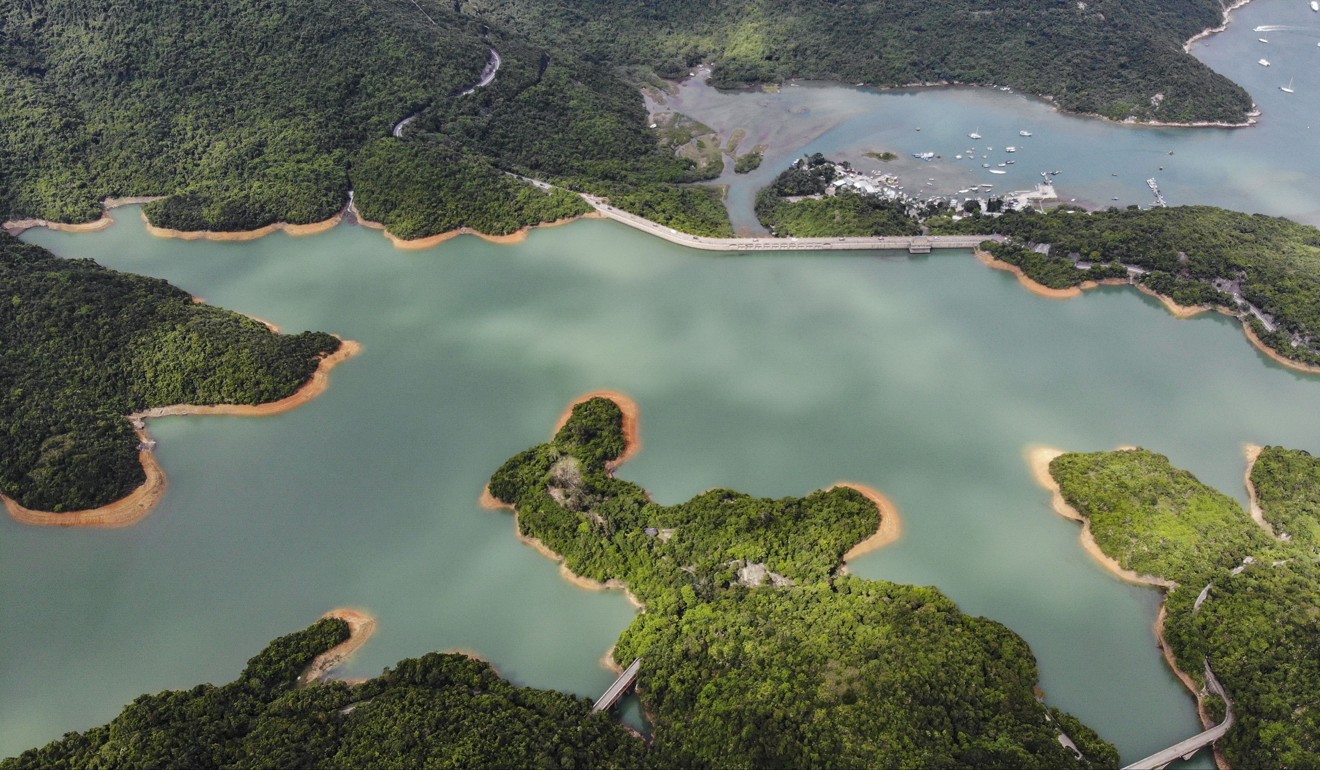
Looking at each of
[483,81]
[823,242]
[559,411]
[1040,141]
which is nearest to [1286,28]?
[1040,141]

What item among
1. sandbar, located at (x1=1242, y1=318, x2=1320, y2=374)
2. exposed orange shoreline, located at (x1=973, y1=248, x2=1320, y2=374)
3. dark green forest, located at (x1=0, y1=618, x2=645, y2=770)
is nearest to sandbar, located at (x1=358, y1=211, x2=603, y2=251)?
exposed orange shoreline, located at (x1=973, y1=248, x2=1320, y2=374)

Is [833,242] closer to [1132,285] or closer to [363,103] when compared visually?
[1132,285]

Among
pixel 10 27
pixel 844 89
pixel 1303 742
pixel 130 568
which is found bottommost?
pixel 130 568

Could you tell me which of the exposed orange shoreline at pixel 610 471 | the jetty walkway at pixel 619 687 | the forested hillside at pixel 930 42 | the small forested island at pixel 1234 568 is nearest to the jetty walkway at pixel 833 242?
the exposed orange shoreline at pixel 610 471

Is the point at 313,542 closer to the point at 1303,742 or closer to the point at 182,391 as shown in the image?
the point at 182,391

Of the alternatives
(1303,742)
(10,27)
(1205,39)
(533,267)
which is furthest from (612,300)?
(1205,39)

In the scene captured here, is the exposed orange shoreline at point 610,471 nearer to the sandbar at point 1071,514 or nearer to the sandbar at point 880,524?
the sandbar at point 880,524
